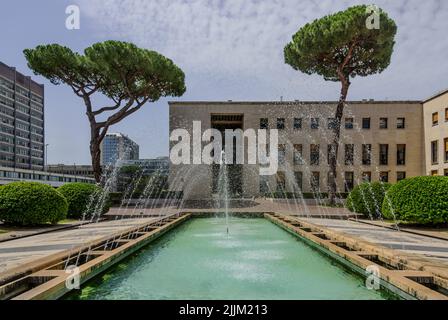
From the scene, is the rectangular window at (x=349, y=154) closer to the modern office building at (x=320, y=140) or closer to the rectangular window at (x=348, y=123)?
the modern office building at (x=320, y=140)

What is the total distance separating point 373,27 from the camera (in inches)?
942

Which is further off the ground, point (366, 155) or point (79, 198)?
point (366, 155)

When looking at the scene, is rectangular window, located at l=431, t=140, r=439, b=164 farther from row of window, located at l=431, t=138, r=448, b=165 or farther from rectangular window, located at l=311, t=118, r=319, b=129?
rectangular window, located at l=311, t=118, r=319, b=129

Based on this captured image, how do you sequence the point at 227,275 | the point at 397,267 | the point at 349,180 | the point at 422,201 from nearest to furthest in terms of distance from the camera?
the point at 227,275
the point at 397,267
the point at 422,201
the point at 349,180

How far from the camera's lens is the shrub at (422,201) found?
1298cm

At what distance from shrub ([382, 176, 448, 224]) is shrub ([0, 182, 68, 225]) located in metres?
13.5

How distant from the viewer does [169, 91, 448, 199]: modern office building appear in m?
33.9

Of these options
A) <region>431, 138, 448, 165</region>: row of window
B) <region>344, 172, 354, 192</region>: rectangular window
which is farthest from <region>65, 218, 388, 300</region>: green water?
<region>344, 172, 354, 192</region>: rectangular window

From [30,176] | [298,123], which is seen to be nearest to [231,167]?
[298,123]

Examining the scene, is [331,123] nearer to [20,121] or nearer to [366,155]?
[366,155]

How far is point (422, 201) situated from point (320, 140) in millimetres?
21424

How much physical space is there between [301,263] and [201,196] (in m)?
27.8

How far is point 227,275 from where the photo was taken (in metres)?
6.44

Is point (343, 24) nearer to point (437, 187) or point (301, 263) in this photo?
point (437, 187)
